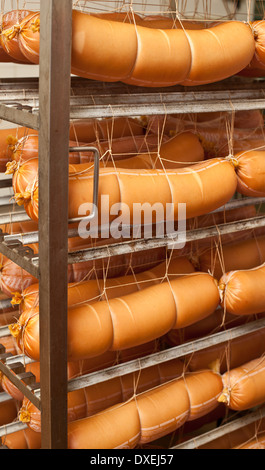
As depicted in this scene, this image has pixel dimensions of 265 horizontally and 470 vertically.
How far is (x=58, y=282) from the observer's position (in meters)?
1.62

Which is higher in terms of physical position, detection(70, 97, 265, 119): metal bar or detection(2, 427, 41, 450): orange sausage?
detection(70, 97, 265, 119): metal bar

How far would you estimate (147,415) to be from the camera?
2039 mm

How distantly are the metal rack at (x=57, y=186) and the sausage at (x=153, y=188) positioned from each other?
10cm

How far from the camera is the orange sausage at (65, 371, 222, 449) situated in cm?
191

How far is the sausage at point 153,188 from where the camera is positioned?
1.66 metres

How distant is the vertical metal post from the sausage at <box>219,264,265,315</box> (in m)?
0.70

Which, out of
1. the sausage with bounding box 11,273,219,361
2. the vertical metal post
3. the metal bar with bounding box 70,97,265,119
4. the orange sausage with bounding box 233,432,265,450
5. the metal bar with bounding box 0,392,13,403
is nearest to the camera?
the vertical metal post

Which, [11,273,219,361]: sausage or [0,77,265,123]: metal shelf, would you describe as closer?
[0,77,265,123]: metal shelf

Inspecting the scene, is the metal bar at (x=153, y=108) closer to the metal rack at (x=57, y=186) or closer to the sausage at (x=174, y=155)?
the metal rack at (x=57, y=186)

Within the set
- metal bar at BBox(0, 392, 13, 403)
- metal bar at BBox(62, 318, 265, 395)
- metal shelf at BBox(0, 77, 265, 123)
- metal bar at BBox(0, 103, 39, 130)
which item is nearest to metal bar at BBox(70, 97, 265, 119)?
metal shelf at BBox(0, 77, 265, 123)

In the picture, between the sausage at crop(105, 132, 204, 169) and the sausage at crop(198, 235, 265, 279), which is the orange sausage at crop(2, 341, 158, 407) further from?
the sausage at crop(105, 132, 204, 169)

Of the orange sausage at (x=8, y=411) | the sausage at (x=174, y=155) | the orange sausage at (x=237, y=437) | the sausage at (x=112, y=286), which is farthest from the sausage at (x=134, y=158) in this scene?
the orange sausage at (x=237, y=437)

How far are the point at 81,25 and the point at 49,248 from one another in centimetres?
58

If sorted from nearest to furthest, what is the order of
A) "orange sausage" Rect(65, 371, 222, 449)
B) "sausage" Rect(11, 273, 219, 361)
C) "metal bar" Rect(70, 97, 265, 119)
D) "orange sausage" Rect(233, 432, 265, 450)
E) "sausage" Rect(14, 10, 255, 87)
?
"sausage" Rect(14, 10, 255, 87)
"metal bar" Rect(70, 97, 265, 119)
"sausage" Rect(11, 273, 219, 361)
"orange sausage" Rect(65, 371, 222, 449)
"orange sausage" Rect(233, 432, 265, 450)
